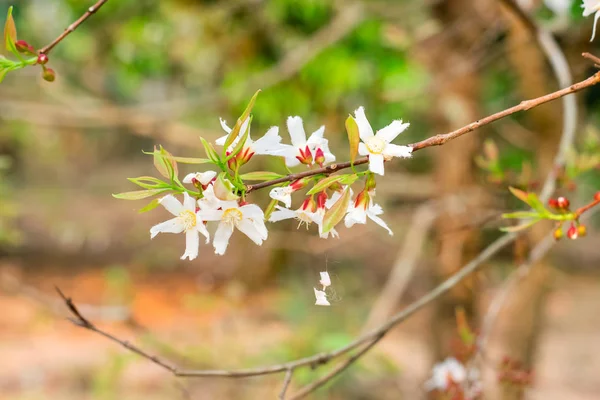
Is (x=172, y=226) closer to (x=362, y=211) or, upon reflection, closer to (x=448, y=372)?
(x=362, y=211)

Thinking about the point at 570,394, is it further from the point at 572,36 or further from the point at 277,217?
the point at 277,217

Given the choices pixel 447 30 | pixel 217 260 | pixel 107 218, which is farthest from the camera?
pixel 107 218

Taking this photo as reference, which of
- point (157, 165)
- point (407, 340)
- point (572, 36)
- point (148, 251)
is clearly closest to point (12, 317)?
point (148, 251)

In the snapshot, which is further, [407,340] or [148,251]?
[148,251]

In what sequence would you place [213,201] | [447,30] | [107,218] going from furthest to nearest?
[107,218], [447,30], [213,201]

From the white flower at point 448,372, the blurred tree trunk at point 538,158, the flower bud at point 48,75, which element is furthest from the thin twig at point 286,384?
the blurred tree trunk at point 538,158

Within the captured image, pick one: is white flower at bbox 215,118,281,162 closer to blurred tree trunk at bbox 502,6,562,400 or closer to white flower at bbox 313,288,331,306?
white flower at bbox 313,288,331,306
